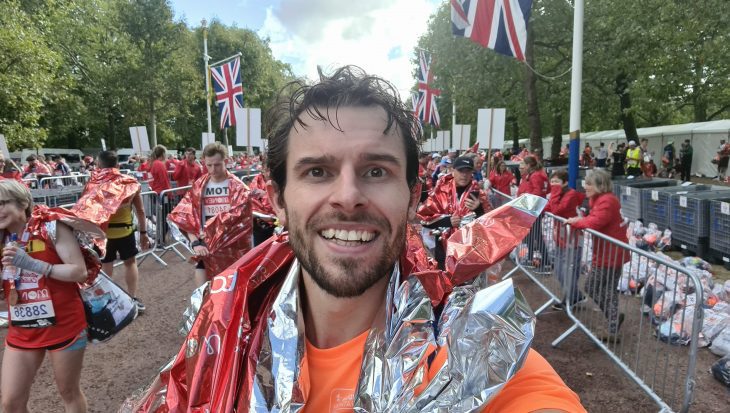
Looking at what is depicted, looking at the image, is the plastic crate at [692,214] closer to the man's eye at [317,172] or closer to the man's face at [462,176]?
the man's face at [462,176]

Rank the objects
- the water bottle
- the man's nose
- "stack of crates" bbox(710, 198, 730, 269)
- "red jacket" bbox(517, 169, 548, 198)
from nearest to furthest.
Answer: the man's nose → the water bottle → "stack of crates" bbox(710, 198, 730, 269) → "red jacket" bbox(517, 169, 548, 198)

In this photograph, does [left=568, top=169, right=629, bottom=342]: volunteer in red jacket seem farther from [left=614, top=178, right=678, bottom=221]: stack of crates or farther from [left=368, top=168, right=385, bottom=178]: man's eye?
[left=614, top=178, right=678, bottom=221]: stack of crates

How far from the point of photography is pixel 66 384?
9.86 ft

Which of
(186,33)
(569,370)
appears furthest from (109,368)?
(186,33)

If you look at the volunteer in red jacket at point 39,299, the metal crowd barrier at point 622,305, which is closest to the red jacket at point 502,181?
the metal crowd barrier at point 622,305

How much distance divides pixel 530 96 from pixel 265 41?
44758mm

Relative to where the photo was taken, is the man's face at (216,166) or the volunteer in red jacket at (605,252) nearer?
the volunteer in red jacket at (605,252)

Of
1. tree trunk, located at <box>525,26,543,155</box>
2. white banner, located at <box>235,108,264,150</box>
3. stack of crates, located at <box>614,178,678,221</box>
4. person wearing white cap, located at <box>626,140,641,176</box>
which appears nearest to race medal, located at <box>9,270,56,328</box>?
white banner, located at <box>235,108,264,150</box>

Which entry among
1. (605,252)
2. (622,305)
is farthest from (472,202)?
(622,305)

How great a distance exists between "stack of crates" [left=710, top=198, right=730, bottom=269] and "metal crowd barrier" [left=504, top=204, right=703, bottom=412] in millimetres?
2663

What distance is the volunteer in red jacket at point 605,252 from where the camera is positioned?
4578mm

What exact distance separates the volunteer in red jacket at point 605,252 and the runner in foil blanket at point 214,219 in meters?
3.63

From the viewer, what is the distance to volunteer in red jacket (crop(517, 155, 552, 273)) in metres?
6.34

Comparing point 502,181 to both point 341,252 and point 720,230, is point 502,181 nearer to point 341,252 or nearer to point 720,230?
point 720,230
